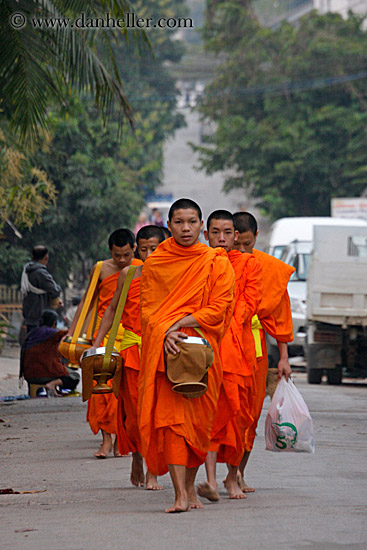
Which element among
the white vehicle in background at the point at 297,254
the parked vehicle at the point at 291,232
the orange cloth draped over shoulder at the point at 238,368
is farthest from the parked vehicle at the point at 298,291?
the orange cloth draped over shoulder at the point at 238,368

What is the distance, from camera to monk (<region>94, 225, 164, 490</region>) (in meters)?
6.36

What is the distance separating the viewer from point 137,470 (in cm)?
634

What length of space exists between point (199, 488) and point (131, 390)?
101cm

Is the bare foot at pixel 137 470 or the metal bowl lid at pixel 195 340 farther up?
the metal bowl lid at pixel 195 340

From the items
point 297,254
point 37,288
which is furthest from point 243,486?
point 297,254

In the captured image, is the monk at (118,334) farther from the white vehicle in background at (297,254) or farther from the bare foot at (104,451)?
the white vehicle in background at (297,254)

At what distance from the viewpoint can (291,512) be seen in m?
5.34

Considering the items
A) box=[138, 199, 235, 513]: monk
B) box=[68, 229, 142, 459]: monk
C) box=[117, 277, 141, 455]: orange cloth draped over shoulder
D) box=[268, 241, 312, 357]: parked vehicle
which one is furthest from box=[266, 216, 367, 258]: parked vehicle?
box=[138, 199, 235, 513]: monk

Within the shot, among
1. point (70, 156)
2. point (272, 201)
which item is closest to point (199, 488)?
point (70, 156)

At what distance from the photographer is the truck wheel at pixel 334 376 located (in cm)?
1541

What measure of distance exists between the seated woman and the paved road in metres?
2.68

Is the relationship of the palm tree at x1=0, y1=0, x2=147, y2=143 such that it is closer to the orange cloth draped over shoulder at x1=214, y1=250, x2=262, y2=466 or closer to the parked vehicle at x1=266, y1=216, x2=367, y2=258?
the orange cloth draped over shoulder at x1=214, y1=250, x2=262, y2=466

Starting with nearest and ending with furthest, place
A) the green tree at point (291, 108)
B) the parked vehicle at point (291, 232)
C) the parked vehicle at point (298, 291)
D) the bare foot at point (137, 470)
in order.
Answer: the bare foot at point (137, 470)
the parked vehicle at point (298, 291)
the parked vehicle at point (291, 232)
the green tree at point (291, 108)

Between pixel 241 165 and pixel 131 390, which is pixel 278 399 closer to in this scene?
pixel 131 390
